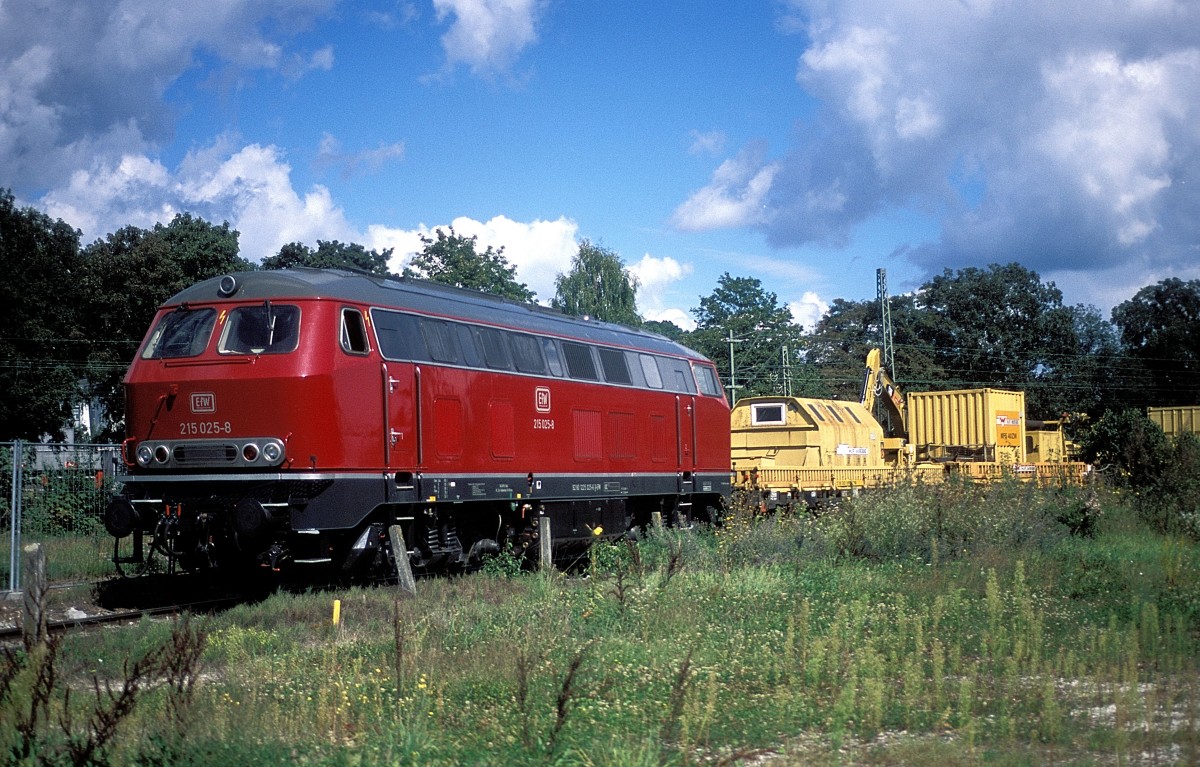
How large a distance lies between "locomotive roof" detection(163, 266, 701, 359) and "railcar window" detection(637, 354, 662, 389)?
4.07 ft

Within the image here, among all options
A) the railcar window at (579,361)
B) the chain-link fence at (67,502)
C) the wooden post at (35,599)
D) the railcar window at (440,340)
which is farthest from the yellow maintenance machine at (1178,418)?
the wooden post at (35,599)

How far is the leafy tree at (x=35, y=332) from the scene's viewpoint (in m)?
38.4

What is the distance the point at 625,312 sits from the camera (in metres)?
62.2

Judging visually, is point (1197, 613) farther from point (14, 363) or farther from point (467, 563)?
point (14, 363)

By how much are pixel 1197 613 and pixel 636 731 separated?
6.52 m

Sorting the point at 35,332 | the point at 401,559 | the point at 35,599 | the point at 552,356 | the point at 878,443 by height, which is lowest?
the point at 401,559

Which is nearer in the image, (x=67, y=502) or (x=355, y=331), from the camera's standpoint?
(x=355, y=331)

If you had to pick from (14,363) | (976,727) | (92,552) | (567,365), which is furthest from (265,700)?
(14,363)

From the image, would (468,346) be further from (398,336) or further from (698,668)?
(698,668)

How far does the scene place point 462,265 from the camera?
171ft

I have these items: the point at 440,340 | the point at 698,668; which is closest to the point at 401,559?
the point at 440,340

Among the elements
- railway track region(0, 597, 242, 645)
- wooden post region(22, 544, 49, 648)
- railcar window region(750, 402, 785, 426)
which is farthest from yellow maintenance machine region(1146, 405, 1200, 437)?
wooden post region(22, 544, 49, 648)

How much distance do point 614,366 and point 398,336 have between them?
5.57 m

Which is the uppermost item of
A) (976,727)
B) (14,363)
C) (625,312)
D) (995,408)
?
(625,312)
